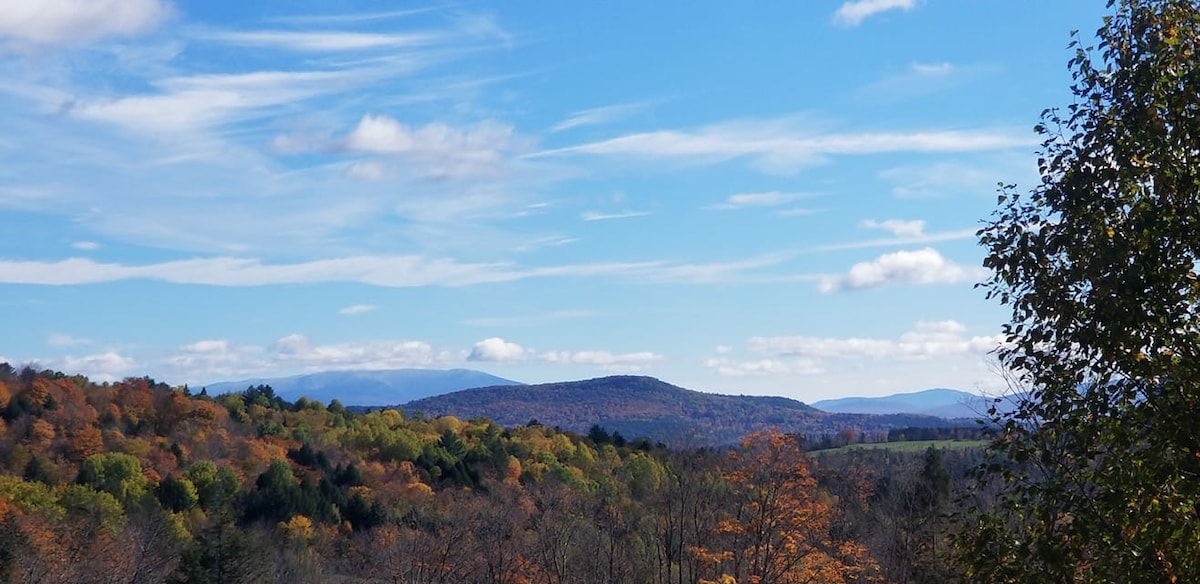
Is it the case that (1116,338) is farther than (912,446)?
No

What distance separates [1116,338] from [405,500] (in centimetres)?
8148

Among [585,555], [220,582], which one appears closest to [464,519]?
[585,555]

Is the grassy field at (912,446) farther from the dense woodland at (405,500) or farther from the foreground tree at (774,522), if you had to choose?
the foreground tree at (774,522)

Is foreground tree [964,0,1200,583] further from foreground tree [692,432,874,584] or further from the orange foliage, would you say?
the orange foliage

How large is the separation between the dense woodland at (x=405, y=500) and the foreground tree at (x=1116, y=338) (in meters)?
0.91

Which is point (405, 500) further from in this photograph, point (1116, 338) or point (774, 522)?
point (1116, 338)

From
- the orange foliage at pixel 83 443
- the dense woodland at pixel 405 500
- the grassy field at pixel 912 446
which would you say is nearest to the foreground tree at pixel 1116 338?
the dense woodland at pixel 405 500

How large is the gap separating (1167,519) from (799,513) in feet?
93.0

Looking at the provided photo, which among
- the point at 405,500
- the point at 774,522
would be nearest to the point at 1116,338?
the point at 774,522

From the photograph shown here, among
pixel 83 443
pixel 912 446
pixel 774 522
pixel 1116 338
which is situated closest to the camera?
pixel 1116 338

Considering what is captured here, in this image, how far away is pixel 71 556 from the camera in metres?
42.0

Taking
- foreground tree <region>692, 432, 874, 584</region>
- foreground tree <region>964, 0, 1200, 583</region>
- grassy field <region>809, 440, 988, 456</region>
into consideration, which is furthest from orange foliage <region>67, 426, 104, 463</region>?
foreground tree <region>964, 0, 1200, 583</region>

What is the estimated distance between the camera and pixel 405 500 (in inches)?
3349

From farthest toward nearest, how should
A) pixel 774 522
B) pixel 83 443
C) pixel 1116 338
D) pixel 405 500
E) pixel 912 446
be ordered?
pixel 912 446, pixel 83 443, pixel 405 500, pixel 774 522, pixel 1116 338
